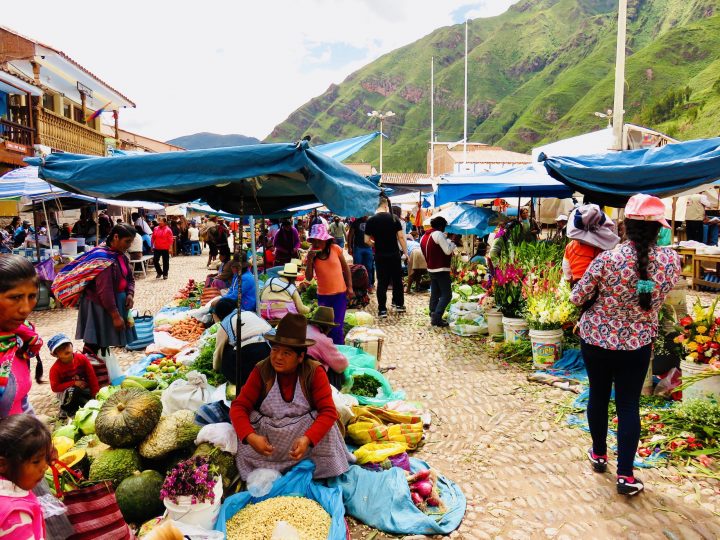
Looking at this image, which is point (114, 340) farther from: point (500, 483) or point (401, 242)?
point (401, 242)

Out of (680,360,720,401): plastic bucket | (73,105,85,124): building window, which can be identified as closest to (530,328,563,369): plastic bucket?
(680,360,720,401): plastic bucket

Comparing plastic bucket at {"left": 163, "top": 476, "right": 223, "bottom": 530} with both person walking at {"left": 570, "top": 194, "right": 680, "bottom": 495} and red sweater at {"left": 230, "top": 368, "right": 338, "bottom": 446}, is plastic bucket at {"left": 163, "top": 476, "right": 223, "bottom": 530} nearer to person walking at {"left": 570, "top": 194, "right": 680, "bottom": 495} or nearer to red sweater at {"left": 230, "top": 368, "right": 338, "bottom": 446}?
red sweater at {"left": 230, "top": 368, "right": 338, "bottom": 446}

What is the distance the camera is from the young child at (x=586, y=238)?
4.95m

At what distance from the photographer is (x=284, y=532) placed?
9.08ft

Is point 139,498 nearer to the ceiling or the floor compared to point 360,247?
nearer to the floor

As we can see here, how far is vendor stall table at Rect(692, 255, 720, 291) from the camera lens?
10883 mm

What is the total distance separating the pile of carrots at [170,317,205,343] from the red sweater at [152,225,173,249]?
705cm

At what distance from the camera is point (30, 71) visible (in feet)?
58.2

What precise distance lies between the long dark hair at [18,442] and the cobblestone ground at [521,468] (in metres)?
2.01

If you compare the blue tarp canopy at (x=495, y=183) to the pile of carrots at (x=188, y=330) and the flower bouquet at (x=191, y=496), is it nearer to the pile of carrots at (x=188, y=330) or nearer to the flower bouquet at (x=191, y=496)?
the pile of carrots at (x=188, y=330)

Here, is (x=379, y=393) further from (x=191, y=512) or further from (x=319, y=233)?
(x=191, y=512)

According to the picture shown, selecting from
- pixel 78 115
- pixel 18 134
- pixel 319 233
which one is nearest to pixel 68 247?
pixel 18 134

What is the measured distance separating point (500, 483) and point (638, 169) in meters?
3.52

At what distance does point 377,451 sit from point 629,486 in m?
1.76
